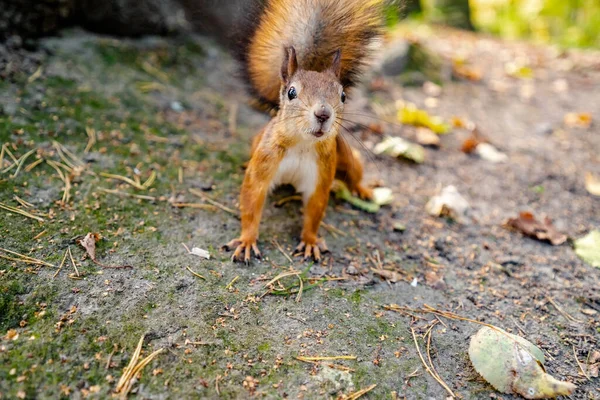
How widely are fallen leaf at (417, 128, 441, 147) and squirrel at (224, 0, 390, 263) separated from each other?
1.34 meters

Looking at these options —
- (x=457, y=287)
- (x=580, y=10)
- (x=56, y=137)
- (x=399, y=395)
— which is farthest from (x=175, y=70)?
(x=580, y=10)

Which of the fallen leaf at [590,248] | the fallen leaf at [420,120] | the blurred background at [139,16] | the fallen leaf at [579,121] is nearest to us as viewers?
the fallen leaf at [590,248]

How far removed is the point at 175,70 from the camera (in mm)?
3752

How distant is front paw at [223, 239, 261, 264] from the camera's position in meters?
2.19

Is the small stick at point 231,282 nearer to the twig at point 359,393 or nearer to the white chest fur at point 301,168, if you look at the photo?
the white chest fur at point 301,168

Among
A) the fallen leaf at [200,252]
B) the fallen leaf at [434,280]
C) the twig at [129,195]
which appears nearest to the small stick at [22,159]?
the twig at [129,195]

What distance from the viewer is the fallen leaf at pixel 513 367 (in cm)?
166

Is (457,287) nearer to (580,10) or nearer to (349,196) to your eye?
(349,196)

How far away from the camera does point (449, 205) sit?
9.41 feet

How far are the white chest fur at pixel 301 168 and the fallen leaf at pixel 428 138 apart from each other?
161cm

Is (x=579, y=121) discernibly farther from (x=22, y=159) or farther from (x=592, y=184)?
(x=22, y=159)

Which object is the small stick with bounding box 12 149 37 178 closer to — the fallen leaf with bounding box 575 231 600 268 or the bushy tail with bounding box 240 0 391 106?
the bushy tail with bounding box 240 0 391 106

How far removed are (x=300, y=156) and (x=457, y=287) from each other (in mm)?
977

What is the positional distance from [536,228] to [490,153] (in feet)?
3.30
